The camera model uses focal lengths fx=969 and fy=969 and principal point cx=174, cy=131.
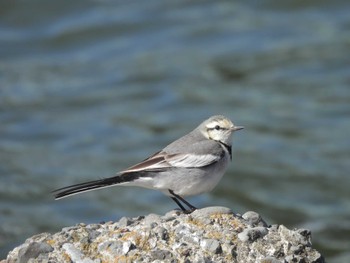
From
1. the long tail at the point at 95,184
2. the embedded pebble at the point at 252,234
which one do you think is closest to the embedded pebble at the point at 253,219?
the embedded pebble at the point at 252,234

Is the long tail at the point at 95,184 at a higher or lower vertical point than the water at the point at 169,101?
lower

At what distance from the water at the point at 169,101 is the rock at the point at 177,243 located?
7.95 metres

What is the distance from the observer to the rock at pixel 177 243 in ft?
25.0

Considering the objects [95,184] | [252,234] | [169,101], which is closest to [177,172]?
[95,184]

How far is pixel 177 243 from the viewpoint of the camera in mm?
7734

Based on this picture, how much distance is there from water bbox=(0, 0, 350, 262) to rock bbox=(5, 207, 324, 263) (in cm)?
795

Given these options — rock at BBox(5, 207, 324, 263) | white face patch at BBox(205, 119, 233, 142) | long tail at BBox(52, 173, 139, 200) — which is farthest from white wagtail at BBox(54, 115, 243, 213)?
rock at BBox(5, 207, 324, 263)

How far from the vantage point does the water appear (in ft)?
61.9

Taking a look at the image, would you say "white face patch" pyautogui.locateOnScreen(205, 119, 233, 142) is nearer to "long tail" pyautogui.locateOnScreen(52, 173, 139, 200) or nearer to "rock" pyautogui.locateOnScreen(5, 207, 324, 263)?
"long tail" pyautogui.locateOnScreen(52, 173, 139, 200)

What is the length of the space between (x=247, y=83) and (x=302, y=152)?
3.67 meters

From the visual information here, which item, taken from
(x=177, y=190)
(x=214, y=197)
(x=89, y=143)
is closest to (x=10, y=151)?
(x=89, y=143)

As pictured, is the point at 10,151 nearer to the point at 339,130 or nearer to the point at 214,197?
the point at 214,197

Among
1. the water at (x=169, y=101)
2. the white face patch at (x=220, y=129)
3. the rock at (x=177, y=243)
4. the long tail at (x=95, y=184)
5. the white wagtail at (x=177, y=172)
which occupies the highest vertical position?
the water at (x=169, y=101)

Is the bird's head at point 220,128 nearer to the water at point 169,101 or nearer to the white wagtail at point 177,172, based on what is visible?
the white wagtail at point 177,172
